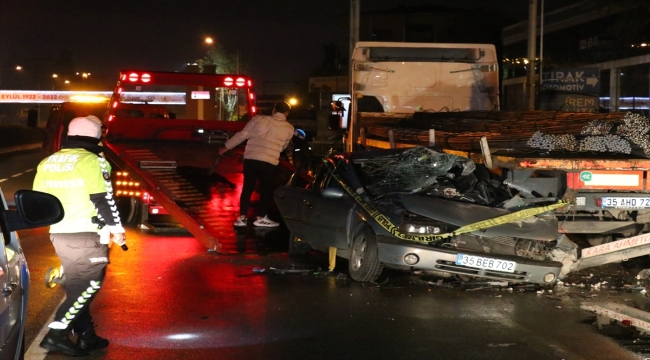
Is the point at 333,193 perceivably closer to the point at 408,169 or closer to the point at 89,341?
the point at 408,169

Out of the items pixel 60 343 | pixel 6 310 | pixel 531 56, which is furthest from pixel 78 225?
pixel 531 56

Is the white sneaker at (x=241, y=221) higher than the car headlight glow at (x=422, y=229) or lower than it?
lower

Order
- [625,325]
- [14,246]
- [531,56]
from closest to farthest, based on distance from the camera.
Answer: [14,246] < [625,325] < [531,56]

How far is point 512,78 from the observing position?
41375mm

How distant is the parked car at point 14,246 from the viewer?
4078 millimetres

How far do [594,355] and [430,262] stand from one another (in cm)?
221

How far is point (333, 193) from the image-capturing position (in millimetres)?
9859

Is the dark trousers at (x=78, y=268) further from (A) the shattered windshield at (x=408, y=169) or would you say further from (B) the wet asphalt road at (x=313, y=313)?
(A) the shattered windshield at (x=408, y=169)

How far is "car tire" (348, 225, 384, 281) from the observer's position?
913 cm

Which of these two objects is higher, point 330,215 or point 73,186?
point 73,186

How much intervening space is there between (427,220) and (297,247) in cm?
273

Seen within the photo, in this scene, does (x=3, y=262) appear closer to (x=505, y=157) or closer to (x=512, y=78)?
(x=505, y=157)

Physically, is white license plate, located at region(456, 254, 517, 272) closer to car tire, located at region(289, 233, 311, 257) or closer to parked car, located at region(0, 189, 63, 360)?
car tire, located at region(289, 233, 311, 257)

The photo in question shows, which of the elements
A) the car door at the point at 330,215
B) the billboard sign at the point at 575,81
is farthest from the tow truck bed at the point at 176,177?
the billboard sign at the point at 575,81
